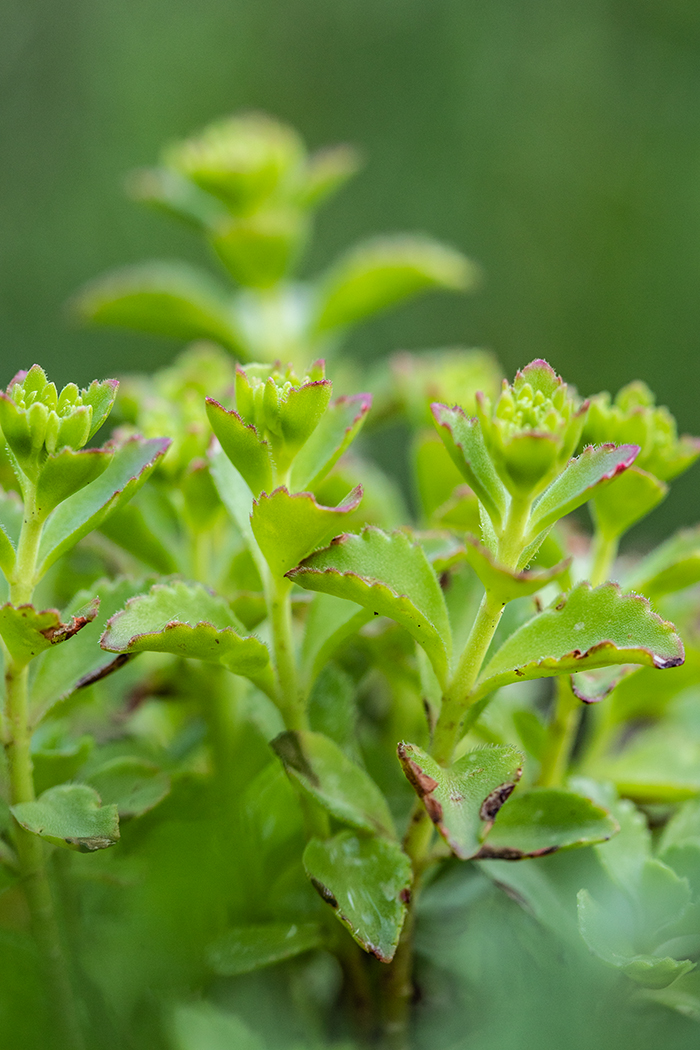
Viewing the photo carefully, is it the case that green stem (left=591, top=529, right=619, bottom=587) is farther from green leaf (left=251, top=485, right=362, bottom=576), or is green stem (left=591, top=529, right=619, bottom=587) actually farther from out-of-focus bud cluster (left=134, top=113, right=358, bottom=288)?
out-of-focus bud cluster (left=134, top=113, right=358, bottom=288)

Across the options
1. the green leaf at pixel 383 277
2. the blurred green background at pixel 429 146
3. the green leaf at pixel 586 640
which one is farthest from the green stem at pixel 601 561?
the blurred green background at pixel 429 146

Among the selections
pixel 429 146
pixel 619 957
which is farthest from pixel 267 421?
pixel 429 146

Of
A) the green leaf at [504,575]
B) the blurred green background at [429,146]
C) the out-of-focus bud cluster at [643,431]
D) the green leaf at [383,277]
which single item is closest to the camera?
the green leaf at [504,575]

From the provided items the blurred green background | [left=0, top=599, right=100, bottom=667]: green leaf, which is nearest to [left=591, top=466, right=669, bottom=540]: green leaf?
[left=0, top=599, right=100, bottom=667]: green leaf

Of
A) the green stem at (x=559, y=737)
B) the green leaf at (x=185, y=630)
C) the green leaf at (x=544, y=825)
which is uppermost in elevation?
the green leaf at (x=185, y=630)

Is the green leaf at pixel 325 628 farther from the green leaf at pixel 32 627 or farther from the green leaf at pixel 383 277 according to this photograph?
the green leaf at pixel 383 277

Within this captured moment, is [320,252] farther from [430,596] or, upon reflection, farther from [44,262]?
[430,596]

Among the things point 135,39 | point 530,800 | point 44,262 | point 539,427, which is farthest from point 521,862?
point 135,39
